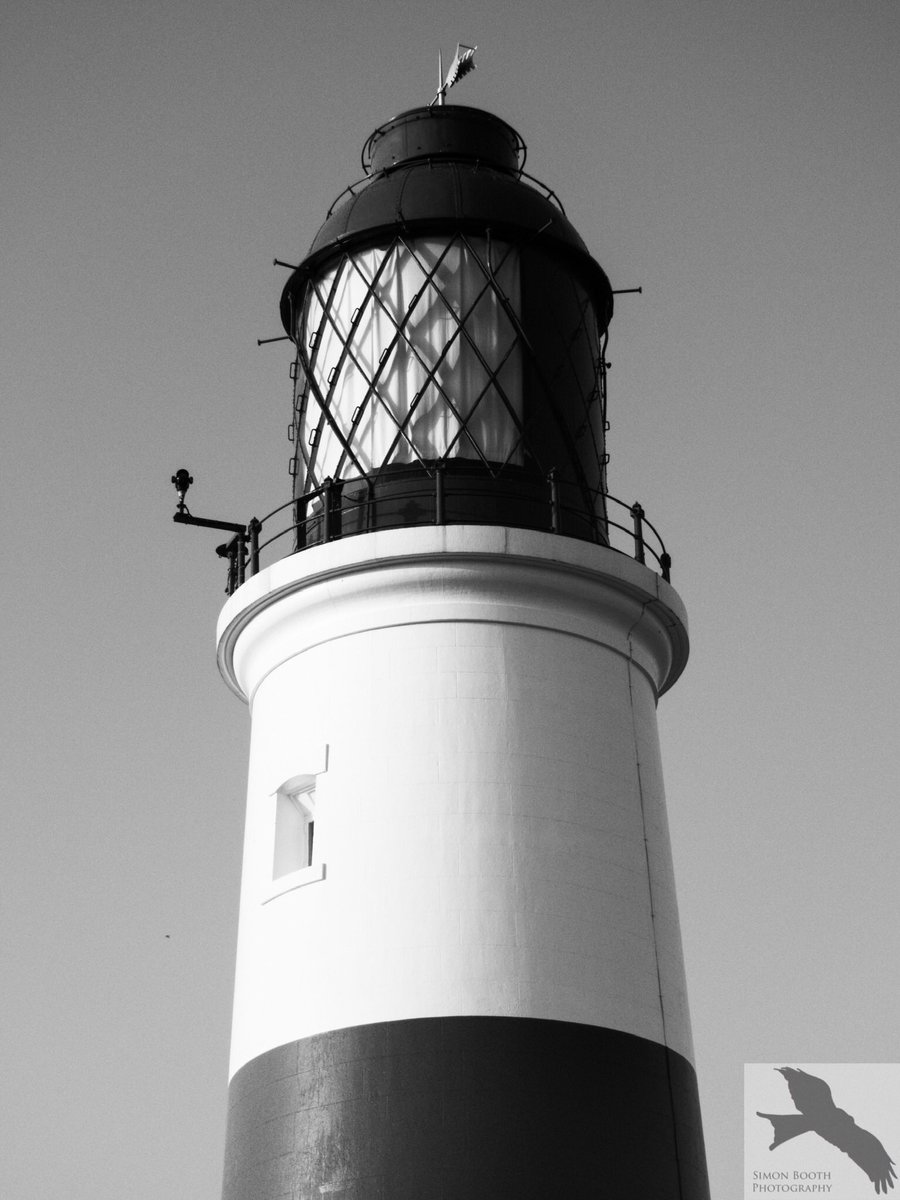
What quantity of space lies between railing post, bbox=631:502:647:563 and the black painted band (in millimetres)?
3608

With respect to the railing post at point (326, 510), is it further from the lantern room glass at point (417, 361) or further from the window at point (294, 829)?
the window at point (294, 829)

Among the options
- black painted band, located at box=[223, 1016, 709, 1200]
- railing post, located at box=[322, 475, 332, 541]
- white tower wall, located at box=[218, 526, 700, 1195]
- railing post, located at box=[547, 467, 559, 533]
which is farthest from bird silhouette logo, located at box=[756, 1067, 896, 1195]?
railing post, located at box=[322, 475, 332, 541]

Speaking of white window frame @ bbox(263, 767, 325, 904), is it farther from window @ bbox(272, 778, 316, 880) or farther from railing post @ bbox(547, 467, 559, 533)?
railing post @ bbox(547, 467, 559, 533)

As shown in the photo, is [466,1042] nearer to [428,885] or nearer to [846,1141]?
[428,885]

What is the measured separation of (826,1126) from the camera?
17.0 m

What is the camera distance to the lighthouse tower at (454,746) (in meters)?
11.1

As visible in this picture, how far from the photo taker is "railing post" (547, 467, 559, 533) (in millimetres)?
12617

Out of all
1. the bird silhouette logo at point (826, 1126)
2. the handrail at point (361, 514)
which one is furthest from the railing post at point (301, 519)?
the bird silhouette logo at point (826, 1126)

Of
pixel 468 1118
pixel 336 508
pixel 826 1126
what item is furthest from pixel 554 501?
pixel 826 1126

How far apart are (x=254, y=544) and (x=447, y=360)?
2.05 meters

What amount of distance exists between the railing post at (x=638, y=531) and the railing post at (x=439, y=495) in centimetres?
159

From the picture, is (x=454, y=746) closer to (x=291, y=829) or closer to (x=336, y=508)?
(x=291, y=829)

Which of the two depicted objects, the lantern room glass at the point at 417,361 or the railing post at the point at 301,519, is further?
the railing post at the point at 301,519

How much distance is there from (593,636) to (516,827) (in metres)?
1.72
